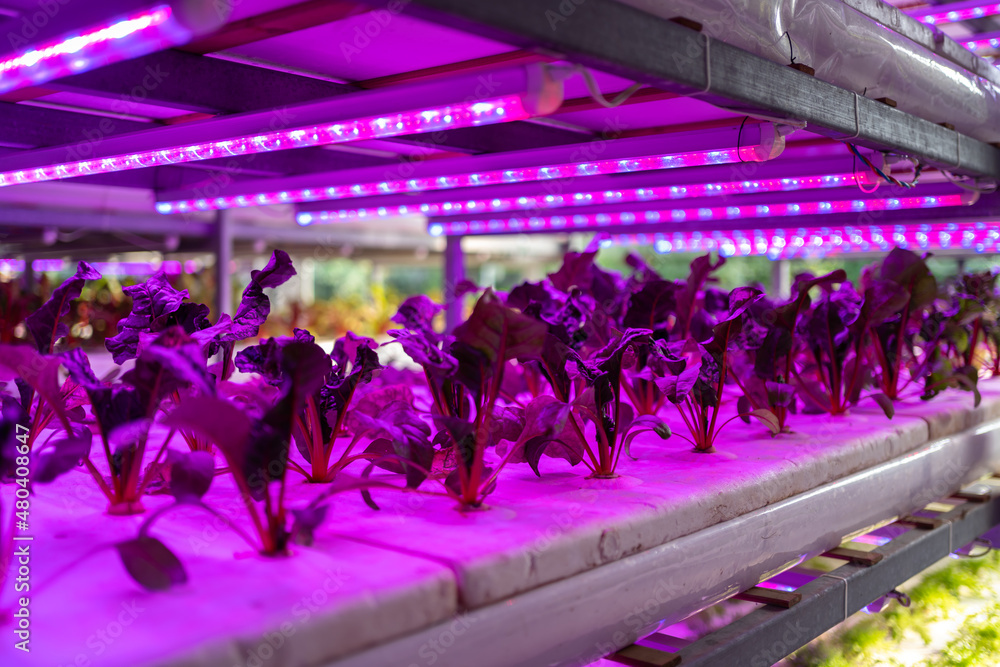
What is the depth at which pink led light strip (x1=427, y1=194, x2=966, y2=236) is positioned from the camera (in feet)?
9.07

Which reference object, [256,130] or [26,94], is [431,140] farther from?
[26,94]

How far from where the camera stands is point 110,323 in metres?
4.12

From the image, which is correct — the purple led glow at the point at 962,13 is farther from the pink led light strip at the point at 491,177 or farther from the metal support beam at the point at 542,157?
the pink led light strip at the point at 491,177

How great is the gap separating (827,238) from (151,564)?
11.7 feet

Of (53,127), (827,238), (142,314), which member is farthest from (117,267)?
(142,314)

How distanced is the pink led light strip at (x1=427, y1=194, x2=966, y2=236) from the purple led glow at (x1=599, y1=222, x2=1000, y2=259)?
16cm

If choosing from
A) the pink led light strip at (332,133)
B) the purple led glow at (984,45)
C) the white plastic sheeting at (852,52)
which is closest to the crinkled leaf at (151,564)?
the pink led light strip at (332,133)

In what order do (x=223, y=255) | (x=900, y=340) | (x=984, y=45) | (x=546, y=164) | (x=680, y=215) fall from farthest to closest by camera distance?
1. (x=223, y=255)
2. (x=984, y=45)
3. (x=680, y=215)
4. (x=900, y=340)
5. (x=546, y=164)

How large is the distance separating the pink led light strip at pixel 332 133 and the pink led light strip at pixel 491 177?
455 mm

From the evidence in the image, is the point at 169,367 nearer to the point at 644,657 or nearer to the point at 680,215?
the point at 644,657

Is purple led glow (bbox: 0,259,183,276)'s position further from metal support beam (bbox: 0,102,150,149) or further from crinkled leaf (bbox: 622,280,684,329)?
crinkled leaf (bbox: 622,280,684,329)

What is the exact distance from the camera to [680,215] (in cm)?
318

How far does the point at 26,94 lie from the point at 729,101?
1576 mm

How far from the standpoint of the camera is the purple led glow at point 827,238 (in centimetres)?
334
